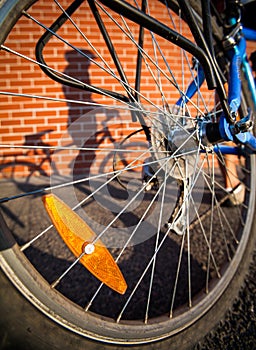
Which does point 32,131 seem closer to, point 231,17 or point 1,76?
point 1,76

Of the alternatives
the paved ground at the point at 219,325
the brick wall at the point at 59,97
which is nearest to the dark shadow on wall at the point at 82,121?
the brick wall at the point at 59,97

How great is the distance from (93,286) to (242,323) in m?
0.66

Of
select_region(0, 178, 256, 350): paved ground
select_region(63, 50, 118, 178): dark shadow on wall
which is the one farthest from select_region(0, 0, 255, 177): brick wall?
select_region(0, 178, 256, 350): paved ground

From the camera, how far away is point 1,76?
7.29ft

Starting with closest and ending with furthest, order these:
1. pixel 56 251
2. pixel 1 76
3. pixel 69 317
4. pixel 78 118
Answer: pixel 69 317 < pixel 56 251 < pixel 1 76 < pixel 78 118

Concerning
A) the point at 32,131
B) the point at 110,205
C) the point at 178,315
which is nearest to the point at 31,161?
the point at 32,131

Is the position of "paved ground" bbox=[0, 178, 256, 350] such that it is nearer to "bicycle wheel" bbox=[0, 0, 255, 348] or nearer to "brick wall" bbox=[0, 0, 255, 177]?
"bicycle wheel" bbox=[0, 0, 255, 348]

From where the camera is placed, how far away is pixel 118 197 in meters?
1.86

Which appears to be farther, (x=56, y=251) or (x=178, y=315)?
(x=56, y=251)

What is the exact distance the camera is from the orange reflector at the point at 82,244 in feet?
2.24

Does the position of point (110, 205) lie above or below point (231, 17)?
→ below

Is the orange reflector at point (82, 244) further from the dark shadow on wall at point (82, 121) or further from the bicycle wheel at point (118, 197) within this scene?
the dark shadow on wall at point (82, 121)

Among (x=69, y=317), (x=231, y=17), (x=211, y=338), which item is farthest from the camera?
(x=231, y=17)

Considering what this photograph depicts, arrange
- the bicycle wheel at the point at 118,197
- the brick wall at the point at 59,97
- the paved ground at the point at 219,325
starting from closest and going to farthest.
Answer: the paved ground at the point at 219,325, the bicycle wheel at the point at 118,197, the brick wall at the point at 59,97
